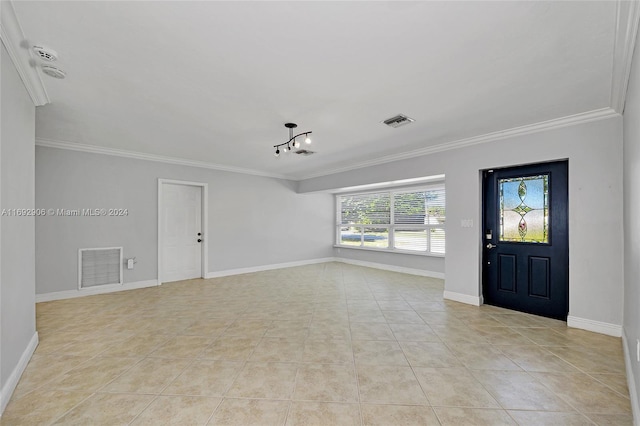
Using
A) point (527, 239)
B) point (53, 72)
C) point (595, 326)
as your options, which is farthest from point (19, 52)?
point (595, 326)

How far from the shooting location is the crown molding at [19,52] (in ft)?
5.71

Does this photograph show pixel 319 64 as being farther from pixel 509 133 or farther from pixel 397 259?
pixel 397 259

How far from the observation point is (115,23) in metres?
1.82

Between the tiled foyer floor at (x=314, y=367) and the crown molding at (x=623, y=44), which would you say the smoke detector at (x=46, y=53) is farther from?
the crown molding at (x=623, y=44)

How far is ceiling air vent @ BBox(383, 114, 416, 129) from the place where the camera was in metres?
3.41

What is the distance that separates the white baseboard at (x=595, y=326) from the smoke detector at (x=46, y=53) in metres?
5.77

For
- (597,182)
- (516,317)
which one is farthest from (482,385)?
(597,182)

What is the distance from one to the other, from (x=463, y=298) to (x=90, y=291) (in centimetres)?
616

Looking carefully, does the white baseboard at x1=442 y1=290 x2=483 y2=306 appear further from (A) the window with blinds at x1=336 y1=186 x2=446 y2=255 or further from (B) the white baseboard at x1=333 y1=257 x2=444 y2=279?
(A) the window with blinds at x1=336 y1=186 x2=446 y2=255

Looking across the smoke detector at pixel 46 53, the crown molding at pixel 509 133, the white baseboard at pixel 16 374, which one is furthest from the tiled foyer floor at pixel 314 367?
the smoke detector at pixel 46 53

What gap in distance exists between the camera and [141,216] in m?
5.36

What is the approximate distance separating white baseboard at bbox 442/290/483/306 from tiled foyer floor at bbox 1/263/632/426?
0.16 metres

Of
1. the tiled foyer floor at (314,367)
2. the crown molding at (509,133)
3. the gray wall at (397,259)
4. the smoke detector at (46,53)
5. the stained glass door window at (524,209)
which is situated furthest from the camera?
the gray wall at (397,259)

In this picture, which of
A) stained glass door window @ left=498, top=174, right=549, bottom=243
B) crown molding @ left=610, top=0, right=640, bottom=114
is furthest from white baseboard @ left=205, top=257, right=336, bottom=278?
crown molding @ left=610, top=0, right=640, bottom=114
